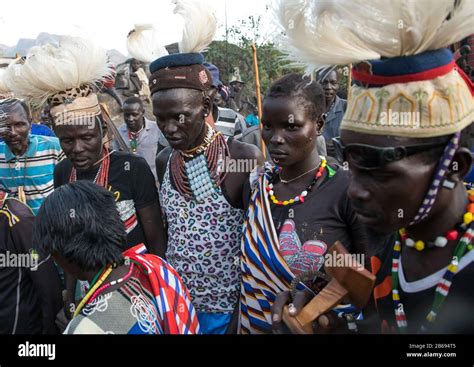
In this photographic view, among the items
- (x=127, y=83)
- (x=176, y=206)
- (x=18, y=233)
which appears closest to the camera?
(x=18, y=233)

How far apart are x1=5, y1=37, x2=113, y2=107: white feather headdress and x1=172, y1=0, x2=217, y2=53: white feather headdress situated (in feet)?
2.10

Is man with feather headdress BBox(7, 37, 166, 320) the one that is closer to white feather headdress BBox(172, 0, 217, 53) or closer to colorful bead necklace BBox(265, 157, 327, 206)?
white feather headdress BBox(172, 0, 217, 53)

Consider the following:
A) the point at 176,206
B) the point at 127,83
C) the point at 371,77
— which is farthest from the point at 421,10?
the point at 127,83

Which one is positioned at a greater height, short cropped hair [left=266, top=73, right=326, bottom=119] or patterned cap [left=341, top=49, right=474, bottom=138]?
patterned cap [left=341, top=49, right=474, bottom=138]

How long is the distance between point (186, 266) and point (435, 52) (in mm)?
1861

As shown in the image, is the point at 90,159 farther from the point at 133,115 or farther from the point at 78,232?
the point at 133,115

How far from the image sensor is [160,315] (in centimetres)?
193

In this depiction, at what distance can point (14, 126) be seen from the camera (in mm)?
4047

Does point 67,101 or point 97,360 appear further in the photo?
point 67,101

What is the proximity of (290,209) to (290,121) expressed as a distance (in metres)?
0.44

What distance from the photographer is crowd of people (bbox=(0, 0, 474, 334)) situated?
4.89 ft

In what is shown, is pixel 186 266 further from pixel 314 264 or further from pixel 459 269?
pixel 459 269

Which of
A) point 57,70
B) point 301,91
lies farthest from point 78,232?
point 57,70

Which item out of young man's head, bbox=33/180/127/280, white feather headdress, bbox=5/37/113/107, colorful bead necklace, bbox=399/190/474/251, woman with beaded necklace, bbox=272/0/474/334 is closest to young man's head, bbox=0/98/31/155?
white feather headdress, bbox=5/37/113/107
